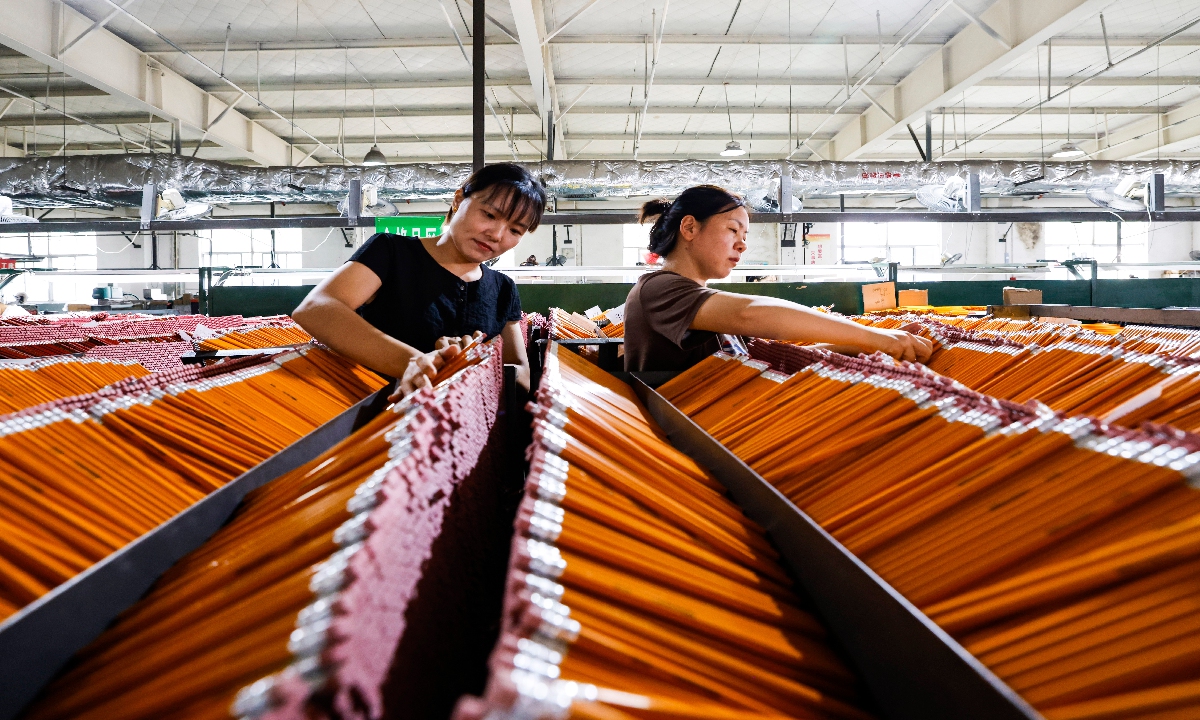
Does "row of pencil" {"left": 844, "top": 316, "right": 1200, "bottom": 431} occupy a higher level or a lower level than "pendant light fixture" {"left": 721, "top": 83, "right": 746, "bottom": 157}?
lower

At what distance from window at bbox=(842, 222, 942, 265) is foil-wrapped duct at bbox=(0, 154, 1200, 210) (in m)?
8.71

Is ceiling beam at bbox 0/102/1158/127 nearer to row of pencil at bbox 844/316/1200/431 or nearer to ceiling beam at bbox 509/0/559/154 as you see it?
ceiling beam at bbox 509/0/559/154

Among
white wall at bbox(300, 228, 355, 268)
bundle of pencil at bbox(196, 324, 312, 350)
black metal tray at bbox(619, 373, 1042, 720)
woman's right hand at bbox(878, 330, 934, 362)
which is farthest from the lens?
white wall at bbox(300, 228, 355, 268)

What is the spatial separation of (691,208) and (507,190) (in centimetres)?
55

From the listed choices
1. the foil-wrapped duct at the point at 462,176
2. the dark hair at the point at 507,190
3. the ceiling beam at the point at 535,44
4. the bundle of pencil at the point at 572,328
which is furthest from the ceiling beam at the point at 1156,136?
the dark hair at the point at 507,190

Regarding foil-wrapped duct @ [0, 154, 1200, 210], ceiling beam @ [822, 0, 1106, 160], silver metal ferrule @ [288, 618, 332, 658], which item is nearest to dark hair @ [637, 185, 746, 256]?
silver metal ferrule @ [288, 618, 332, 658]

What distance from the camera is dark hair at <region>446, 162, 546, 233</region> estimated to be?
1.75 meters

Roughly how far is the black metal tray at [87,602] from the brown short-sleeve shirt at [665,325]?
120cm

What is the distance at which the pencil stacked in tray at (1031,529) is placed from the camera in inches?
15.7

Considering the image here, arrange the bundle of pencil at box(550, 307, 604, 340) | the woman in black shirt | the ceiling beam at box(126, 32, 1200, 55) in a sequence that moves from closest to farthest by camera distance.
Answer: the woman in black shirt → the bundle of pencil at box(550, 307, 604, 340) → the ceiling beam at box(126, 32, 1200, 55)

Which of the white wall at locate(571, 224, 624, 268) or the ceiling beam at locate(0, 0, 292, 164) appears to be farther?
the white wall at locate(571, 224, 624, 268)

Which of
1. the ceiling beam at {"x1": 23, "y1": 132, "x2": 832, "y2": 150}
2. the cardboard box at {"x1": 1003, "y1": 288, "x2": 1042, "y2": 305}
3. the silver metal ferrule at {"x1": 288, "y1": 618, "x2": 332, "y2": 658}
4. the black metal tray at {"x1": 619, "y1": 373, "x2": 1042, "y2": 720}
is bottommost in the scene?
the black metal tray at {"x1": 619, "y1": 373, "x2": 1042, "y2": 720}

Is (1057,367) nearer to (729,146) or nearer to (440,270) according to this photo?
(440,270)

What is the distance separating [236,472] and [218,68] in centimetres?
957
